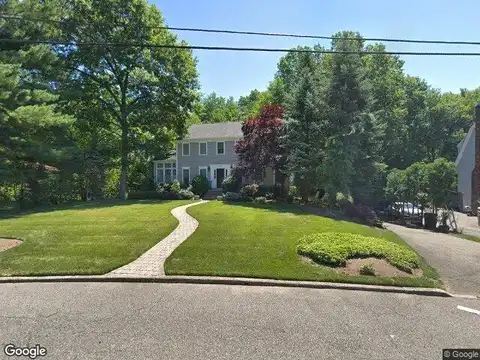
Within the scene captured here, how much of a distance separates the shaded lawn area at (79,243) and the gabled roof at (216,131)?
2093 centimetres

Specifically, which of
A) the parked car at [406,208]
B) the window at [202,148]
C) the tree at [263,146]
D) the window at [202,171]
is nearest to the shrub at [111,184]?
the window at [202,171]

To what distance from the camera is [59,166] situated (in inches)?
963

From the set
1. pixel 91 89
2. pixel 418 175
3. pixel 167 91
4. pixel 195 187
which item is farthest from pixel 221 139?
pixel 418 175

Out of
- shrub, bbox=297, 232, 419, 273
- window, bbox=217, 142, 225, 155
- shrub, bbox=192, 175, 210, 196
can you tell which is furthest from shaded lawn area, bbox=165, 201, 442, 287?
window, bbox=217, 142, 225, 155

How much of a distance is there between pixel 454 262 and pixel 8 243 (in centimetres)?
1206

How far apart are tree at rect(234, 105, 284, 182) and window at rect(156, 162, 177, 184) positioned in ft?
47.9

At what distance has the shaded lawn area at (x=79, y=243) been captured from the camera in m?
7.82

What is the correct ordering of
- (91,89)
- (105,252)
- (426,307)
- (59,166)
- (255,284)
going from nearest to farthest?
(426,307) < (255,284) < (105,252) < (59,166) < (91,89)

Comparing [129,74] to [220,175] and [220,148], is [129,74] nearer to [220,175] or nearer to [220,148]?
[220,148]

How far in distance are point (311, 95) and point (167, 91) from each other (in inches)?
489

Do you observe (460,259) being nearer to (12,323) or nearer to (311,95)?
(12,323)

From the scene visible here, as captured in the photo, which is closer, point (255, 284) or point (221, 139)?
point (255, 284)

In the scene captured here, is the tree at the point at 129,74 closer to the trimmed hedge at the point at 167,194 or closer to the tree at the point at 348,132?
the trimmed hedge at the point at 167,194

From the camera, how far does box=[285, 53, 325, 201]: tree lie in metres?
21.6
